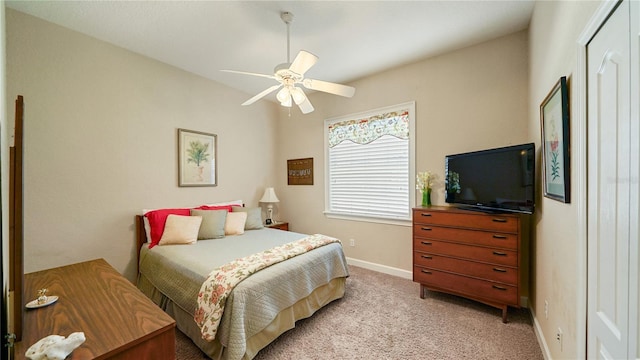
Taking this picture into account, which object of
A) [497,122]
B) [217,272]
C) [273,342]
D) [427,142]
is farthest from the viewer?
[427,142]

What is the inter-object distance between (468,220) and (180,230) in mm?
→ 2977

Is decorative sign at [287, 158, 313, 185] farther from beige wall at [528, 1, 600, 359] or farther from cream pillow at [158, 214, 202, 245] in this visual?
beige wall at [528, 1, 600, 359]

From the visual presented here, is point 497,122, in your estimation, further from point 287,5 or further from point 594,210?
point 287,5

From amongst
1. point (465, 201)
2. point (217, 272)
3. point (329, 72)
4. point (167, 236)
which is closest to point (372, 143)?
point (329, 72)

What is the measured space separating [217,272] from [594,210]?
217 centimetres

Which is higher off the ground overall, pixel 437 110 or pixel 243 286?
pixel 437 110

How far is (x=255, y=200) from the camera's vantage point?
416 cm

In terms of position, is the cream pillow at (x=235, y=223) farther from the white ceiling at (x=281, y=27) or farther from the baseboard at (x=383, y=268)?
the white ceiling at (x=281, y=27)

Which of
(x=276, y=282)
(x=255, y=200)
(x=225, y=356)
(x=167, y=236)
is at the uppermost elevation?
(x=255, y=200)

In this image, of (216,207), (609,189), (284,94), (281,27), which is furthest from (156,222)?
(609,189)

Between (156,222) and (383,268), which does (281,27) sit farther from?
(383,268)

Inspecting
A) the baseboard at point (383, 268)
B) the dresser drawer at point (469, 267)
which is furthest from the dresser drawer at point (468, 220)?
the baseboard at point (383, 268)

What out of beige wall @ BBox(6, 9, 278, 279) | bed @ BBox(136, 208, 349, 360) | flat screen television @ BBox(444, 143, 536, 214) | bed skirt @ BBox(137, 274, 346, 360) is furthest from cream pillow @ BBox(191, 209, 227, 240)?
flat screen television @ BBox(444, 143, 536, 214)

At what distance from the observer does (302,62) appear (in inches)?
73.5
